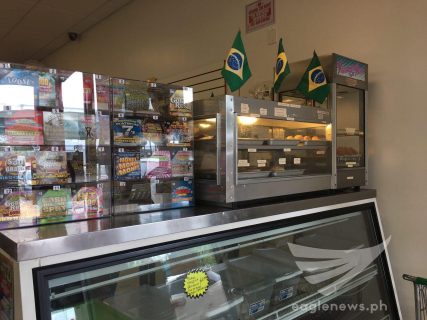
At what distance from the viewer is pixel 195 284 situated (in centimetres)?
139

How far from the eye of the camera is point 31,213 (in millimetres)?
1148

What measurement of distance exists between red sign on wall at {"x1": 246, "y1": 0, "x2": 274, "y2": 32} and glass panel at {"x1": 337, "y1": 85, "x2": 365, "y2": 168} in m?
1.02

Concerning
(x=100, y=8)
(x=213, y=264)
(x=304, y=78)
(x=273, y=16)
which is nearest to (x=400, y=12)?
(x=304, y=78)

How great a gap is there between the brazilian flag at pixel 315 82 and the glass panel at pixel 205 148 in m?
0.71

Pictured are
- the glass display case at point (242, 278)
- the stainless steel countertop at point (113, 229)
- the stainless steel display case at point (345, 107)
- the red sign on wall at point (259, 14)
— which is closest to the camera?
the stainless steel countertop at point (113, 229)

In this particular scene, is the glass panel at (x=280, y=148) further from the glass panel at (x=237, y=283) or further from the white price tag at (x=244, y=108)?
the glass panel at (x=237, y=283)

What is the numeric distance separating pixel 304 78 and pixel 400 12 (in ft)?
2.55

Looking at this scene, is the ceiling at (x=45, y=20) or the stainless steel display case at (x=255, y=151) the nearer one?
the stainless steel display case at (x=255, y=151)

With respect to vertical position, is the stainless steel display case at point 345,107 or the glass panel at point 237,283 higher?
the stainless steel display case at point 345,107

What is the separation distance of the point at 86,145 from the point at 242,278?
3.01ft

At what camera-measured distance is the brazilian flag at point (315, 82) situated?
77.1 inches

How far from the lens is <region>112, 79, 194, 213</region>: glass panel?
134cm

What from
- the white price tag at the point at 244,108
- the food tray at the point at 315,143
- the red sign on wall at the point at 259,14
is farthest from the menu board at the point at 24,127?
the red sign on wall at the point at 259,14

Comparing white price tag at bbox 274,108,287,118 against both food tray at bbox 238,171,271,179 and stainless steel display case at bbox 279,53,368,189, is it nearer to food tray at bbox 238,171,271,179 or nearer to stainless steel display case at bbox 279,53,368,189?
food tray at bbox 238,171,271,179
